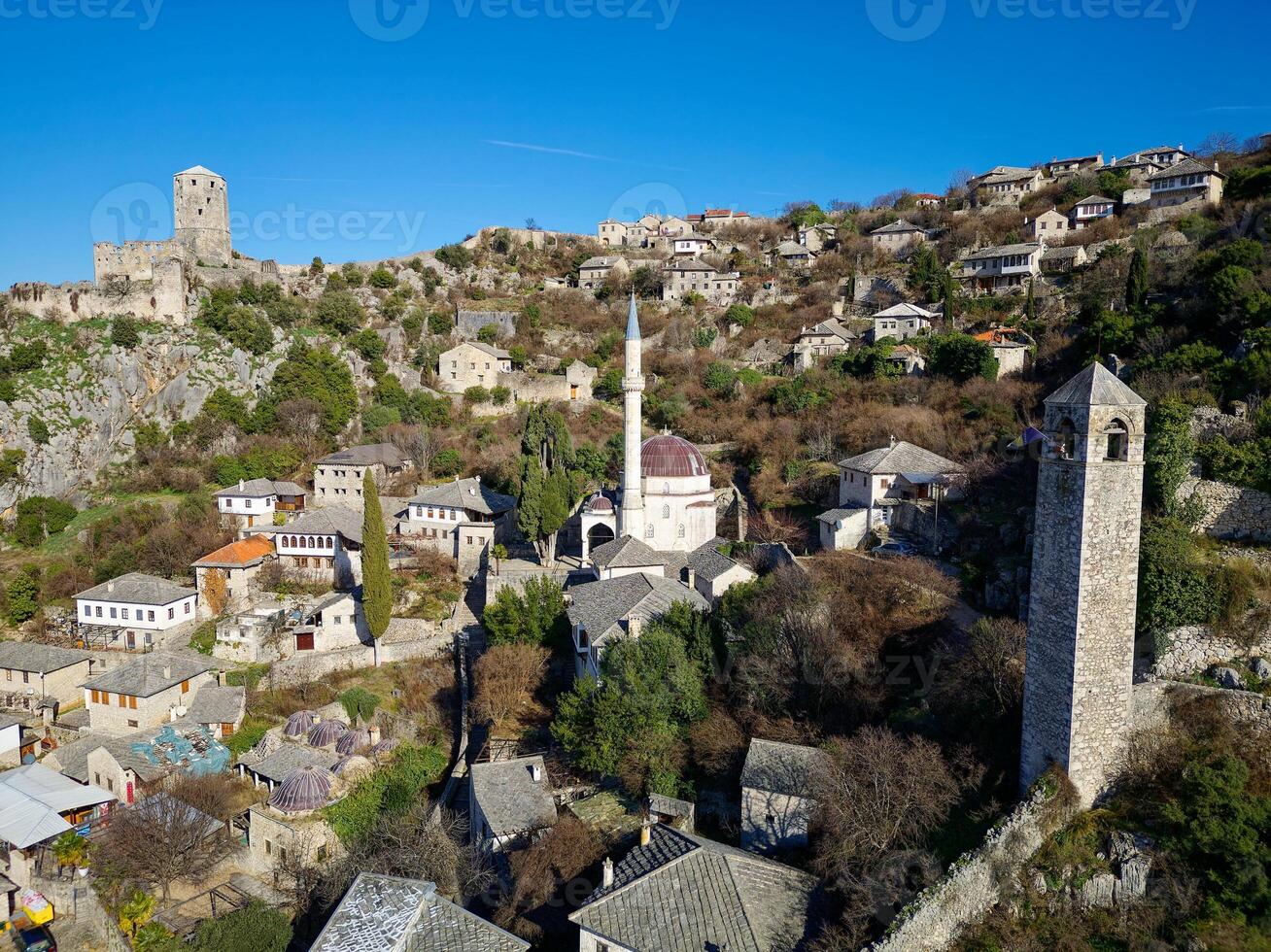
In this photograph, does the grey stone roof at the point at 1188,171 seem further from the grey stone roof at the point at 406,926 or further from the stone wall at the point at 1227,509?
the grey stone roof at the point at 406,926

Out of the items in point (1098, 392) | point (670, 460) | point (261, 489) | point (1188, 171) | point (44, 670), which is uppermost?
point (1188, 171)

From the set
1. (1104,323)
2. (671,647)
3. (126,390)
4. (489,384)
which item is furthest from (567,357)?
(671,647)

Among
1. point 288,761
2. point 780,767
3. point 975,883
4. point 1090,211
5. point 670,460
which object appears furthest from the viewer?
point 1090,211

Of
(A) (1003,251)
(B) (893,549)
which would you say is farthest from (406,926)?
(A) (1003,251)

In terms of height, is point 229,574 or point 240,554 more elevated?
point 240,554

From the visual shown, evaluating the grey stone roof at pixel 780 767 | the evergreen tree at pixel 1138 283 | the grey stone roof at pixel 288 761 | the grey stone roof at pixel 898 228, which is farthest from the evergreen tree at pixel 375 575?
the grey stone roof at pixel 898 228

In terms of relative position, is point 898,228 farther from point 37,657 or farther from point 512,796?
point 37,657
